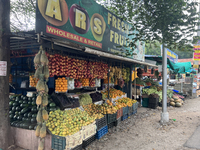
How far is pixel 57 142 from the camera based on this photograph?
3846 mm

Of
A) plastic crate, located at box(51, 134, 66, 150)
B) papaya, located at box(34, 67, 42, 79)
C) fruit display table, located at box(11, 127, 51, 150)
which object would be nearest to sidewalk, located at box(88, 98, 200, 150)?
plastic crate, located at box(51, 134, 66, 150)

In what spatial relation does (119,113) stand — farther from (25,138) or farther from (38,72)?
(38,72)

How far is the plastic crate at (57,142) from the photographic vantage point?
148 inches

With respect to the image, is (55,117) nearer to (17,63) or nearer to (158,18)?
(17,63)

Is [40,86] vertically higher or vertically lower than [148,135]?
higher

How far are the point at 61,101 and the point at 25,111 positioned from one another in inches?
48.4

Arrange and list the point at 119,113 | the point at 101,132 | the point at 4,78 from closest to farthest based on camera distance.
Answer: the point at 4,78 < the point at 101,132 < the point at 119,113

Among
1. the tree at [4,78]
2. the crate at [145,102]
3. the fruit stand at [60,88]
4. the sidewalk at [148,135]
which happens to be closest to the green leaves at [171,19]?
the fruit stand at [60,88]

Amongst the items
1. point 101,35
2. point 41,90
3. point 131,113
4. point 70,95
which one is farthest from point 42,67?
point 131,113

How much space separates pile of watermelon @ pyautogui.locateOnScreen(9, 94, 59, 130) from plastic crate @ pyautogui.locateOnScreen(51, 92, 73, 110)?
140 millimetres

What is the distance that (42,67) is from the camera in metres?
3.58

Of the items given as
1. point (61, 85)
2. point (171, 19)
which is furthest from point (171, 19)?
point (61, 85)

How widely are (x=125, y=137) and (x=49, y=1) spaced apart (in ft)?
16.8

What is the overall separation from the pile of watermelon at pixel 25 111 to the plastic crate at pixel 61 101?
14 centimetres
